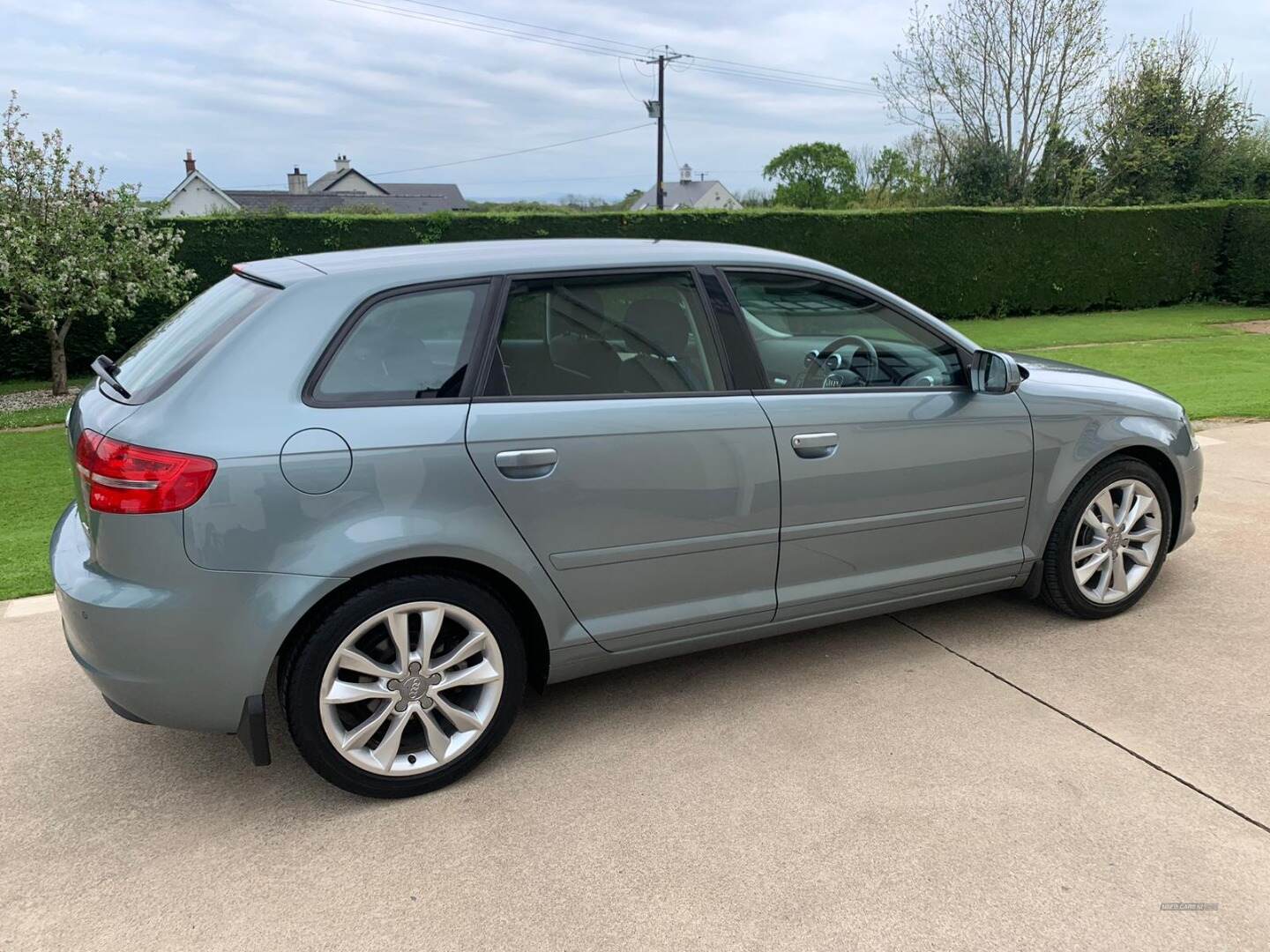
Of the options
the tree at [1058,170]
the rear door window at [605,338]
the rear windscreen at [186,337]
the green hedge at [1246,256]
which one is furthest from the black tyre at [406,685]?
the tree at [1058,170]

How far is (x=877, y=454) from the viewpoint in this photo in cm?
348

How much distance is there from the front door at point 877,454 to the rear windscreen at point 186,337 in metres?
1.64

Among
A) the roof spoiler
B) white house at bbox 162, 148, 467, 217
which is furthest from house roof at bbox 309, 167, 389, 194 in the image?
the roof spoiler

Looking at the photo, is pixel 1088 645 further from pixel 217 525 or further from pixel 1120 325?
pixel 1120 325

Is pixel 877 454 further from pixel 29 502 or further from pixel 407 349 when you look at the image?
pixel 29 502

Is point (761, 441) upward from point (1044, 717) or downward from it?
upward

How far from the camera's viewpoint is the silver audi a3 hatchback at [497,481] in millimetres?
2648

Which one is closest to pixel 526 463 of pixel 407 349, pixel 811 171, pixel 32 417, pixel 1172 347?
pixel 407 349

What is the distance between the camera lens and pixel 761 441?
3266mm

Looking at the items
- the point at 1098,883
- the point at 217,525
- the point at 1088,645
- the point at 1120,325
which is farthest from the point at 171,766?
the point at 1120,325

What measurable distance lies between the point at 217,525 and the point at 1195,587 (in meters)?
4.19

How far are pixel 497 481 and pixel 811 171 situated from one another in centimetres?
7831

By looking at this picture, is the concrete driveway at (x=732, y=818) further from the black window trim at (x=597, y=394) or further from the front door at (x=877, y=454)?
the black window trim at (x=597, y=394)

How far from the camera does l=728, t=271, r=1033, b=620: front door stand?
339 centimetres
